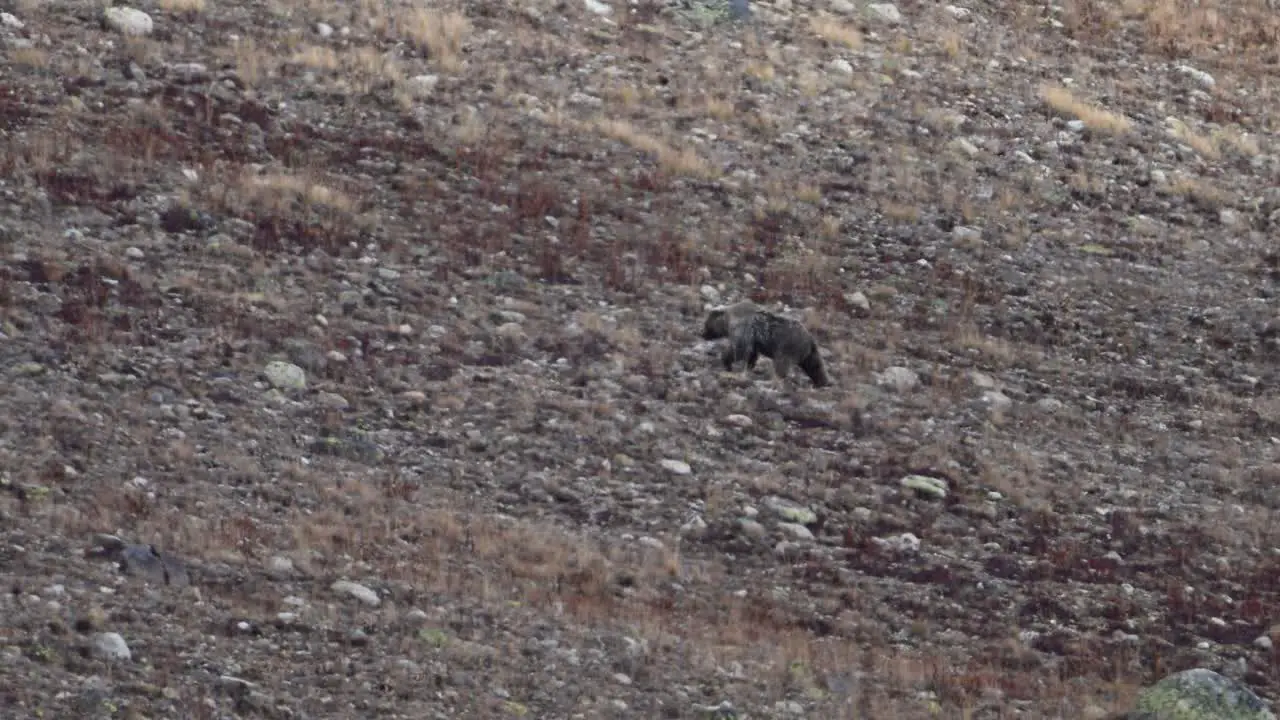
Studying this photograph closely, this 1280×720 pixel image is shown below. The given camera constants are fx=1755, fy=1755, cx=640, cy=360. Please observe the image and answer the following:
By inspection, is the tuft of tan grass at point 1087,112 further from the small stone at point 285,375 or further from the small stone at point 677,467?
the small stone at point 285,375

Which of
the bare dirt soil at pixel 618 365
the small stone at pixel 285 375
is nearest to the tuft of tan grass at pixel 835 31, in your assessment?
the bare dirt soil at pixel 618 365

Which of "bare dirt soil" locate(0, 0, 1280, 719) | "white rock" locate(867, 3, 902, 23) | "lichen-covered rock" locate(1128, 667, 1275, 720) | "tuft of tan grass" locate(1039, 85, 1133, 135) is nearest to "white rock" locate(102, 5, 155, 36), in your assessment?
"bare dirt soil" locate(0, 0, 1280, 719)

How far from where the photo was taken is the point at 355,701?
27.3 ft

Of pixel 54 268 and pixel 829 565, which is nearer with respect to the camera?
pixel 829 565

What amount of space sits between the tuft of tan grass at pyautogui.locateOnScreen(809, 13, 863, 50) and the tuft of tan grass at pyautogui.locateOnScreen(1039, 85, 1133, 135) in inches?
98.4

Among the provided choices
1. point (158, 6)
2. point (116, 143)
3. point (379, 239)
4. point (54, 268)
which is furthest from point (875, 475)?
point (158, 6)

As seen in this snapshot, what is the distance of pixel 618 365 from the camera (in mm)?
14438

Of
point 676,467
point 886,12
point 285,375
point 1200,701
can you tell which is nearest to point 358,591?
point 285,375

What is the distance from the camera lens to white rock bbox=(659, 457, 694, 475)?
1284 centimetres

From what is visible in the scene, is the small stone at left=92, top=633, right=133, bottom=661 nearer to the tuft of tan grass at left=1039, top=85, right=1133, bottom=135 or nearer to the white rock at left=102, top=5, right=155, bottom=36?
the white rock at left=102, top=5, right=155, bottom=36

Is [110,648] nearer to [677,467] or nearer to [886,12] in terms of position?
[677,467]

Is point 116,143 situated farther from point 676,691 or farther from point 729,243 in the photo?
point 676,691

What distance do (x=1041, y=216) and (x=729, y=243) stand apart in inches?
171

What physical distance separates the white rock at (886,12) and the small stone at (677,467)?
12.2 meters
